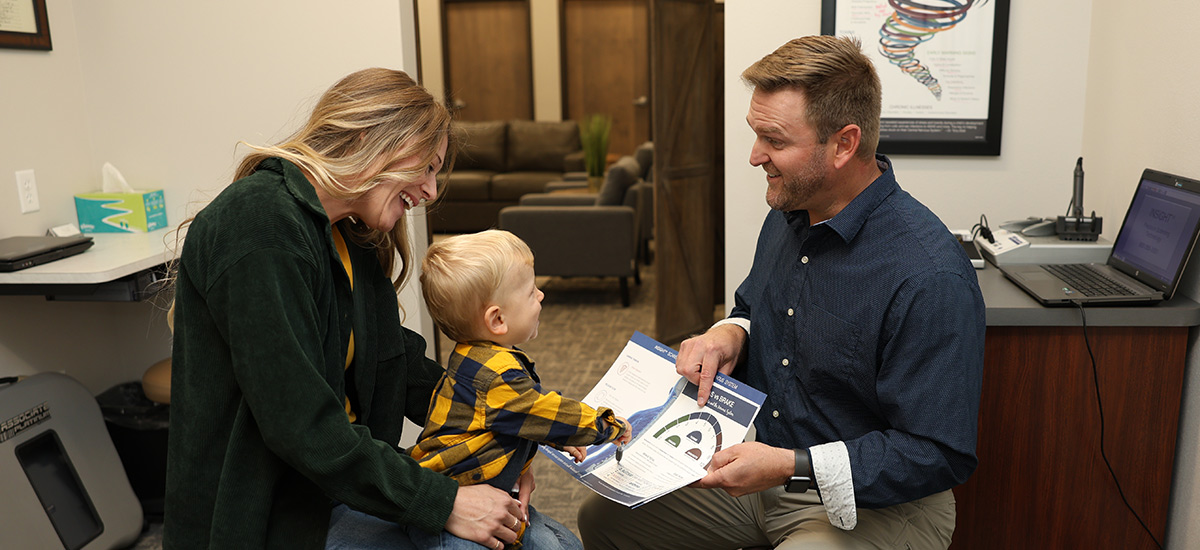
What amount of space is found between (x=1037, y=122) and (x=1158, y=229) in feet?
2.66

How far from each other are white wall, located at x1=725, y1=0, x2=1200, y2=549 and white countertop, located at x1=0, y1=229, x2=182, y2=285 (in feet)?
5.63

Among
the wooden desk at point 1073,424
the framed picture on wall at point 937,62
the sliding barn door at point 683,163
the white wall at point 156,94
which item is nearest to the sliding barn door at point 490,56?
the sliding barn door at point 683,163

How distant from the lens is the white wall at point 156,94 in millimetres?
2869

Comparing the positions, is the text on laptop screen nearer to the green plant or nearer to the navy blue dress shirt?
the navy blue dress shirt

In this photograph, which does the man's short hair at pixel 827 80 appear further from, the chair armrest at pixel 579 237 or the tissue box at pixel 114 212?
the chair armrest at pixel 579 237

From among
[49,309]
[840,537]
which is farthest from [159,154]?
[840,537]

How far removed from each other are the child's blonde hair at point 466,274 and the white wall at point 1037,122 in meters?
1.48

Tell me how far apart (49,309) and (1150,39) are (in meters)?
3.29

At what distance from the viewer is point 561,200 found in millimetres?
6207

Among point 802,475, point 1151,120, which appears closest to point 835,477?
point 802,475

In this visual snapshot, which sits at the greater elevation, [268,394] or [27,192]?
[27,192]

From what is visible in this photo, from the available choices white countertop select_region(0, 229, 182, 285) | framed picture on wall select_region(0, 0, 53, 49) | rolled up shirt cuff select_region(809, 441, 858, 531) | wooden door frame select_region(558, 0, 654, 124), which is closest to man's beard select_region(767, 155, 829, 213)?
rolled up shirt cuff select_region(809, 441, 858, 531)

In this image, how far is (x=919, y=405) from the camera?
1.50 m

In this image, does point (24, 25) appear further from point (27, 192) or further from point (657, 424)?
point (657, 424)
